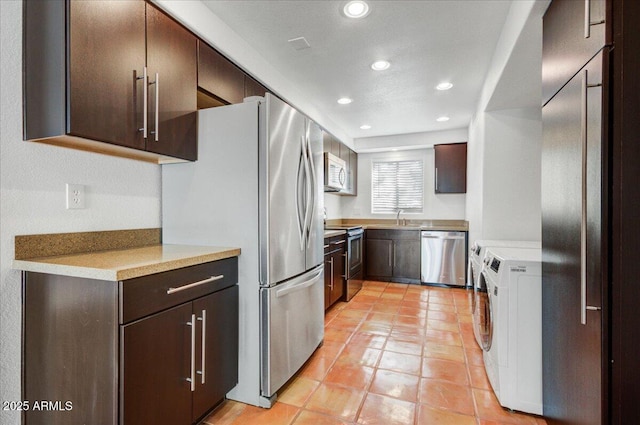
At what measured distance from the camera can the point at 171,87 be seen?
1706 millimetres

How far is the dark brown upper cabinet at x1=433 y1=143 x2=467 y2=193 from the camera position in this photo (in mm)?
4836

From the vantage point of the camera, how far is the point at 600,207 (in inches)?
41.6

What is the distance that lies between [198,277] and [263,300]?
0.40 metres

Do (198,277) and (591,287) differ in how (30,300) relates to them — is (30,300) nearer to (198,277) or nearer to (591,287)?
(198,277)

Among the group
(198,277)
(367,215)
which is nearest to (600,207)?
(198,277)

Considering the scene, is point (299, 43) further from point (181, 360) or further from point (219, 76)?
point (181, 360)

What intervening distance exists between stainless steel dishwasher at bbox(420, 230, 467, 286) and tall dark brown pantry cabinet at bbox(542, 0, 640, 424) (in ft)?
10.2

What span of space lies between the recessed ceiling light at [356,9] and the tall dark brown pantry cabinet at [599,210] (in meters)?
1.03

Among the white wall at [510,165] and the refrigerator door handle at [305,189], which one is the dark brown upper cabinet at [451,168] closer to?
the white wall at [510,165]

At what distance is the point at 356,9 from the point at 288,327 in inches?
80.2

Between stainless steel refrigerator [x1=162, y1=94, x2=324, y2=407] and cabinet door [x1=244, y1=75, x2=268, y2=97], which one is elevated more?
cabinet door [x1=244, y1=75, x2=268, y2=97]

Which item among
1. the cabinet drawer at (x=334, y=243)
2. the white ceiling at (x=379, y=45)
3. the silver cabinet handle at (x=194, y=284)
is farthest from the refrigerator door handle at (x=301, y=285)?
the white ceiling at (x=379, y=45)

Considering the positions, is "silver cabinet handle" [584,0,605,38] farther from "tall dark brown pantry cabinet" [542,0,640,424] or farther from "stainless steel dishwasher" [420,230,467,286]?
"stainless steel dishwasher" [420,230,467,286]

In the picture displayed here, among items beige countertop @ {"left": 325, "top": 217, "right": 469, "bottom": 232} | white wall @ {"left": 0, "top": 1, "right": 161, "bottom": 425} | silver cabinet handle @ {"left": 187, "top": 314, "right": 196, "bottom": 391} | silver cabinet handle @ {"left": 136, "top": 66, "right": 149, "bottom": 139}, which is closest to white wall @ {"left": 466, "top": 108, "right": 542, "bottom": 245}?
beige countertop @ {"left": 325, "top": 217, "right": 469, "bottom": 232}
